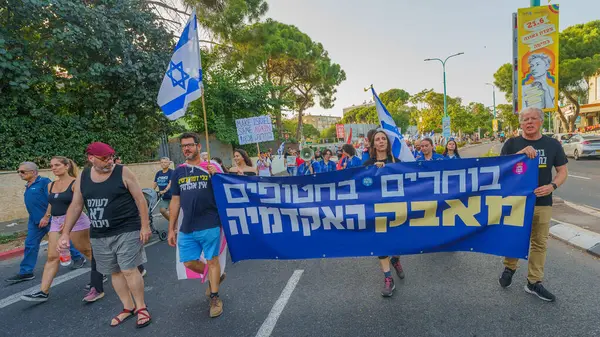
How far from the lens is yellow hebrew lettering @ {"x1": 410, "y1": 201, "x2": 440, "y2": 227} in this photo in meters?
3.26

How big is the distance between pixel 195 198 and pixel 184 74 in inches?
55.6

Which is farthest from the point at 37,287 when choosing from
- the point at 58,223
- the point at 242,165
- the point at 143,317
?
the point at 242,165

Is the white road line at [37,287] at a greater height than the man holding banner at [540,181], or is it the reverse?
the man holding banner at [540,181]

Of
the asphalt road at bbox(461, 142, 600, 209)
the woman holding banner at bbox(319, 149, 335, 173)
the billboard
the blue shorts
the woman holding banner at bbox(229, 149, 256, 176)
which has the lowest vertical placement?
the asphalt road at bbox(461, 142, 600, 209)

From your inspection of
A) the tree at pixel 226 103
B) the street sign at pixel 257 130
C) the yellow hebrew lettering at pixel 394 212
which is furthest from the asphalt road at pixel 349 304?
the tree at pixel 226 103

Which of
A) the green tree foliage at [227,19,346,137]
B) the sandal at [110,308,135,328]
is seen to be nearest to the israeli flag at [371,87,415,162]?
the sandal at [110,308,135,328]

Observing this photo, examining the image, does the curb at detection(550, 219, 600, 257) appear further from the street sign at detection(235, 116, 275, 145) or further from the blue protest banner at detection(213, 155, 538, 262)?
the street sign at detection(235, 116, 275, 145)

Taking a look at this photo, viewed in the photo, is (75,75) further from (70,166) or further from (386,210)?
(386,210)

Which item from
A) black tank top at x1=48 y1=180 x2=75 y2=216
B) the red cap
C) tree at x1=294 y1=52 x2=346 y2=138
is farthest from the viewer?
tree at x1=294 y1=52 x2=346 y2=138

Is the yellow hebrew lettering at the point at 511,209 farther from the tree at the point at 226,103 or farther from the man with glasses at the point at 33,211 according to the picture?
the tree at the point at 226,103

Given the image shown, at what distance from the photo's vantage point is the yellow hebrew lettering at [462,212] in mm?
3230

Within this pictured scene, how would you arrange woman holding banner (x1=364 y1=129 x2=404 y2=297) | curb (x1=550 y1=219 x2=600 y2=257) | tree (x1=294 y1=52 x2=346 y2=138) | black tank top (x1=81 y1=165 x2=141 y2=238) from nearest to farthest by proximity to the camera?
black tank top (x1=81 y1=165 x2=141 y2=238) < woman holding banner (x1=364 y1=129 x2=404 y2=297) < curb (x1=550 y1=219 x2=600 y2=257) < tree (x1=294 y1=52 x2=346 y2=138)

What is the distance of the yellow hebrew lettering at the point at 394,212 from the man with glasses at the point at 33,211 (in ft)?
13.6

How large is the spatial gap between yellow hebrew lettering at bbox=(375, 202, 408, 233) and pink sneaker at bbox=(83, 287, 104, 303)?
3.29m
